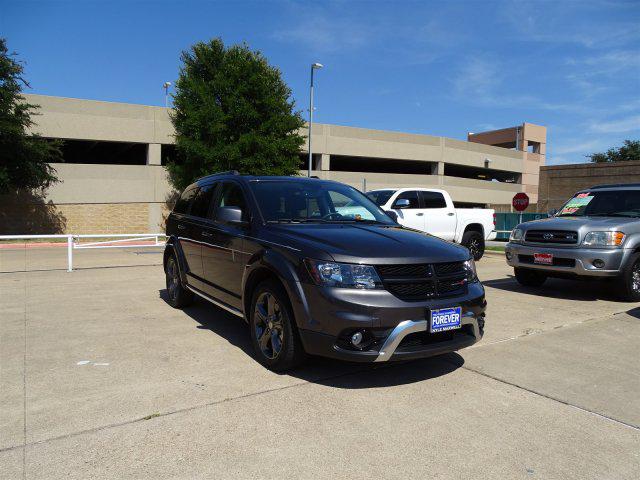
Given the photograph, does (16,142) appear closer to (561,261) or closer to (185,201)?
(185,201)

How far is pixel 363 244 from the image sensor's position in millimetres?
4027

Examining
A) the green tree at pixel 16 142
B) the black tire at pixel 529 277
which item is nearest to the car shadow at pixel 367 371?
the black tire at pixel 529 277

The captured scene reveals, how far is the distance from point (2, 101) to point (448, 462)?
26.0 metres

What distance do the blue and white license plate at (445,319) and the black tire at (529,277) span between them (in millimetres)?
5585

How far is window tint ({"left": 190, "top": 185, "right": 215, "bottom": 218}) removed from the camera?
234 inches

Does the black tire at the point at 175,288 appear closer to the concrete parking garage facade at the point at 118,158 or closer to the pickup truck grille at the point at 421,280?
the pickup truck grille at the point at 421,280

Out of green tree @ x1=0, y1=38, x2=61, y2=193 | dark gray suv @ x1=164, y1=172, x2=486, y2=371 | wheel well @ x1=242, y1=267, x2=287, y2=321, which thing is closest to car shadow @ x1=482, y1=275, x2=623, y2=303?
dark gray suv @ x1=164, y1=172, x2=486, y2=371

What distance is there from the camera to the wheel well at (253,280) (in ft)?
14.2

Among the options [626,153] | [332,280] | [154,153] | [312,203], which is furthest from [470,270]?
[626,153]

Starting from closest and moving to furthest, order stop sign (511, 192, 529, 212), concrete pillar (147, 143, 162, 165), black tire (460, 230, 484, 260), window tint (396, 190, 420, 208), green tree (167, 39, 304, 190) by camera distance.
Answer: window tint (396, 190, 420, 208) < black tire (460, 230, 484, 260) < stop sign (511, 192, 529, 212) < green tree (167, 39, 304, 190) < concrete pillar (147, 143, 162, 165)

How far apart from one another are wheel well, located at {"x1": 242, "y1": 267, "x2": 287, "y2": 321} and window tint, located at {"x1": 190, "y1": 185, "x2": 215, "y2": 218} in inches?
64.0

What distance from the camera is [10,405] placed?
3.54 meters

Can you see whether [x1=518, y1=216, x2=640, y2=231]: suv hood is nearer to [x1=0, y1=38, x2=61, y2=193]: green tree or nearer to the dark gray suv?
the dark gray suv

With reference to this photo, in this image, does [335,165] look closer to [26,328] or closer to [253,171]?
[253,171]
